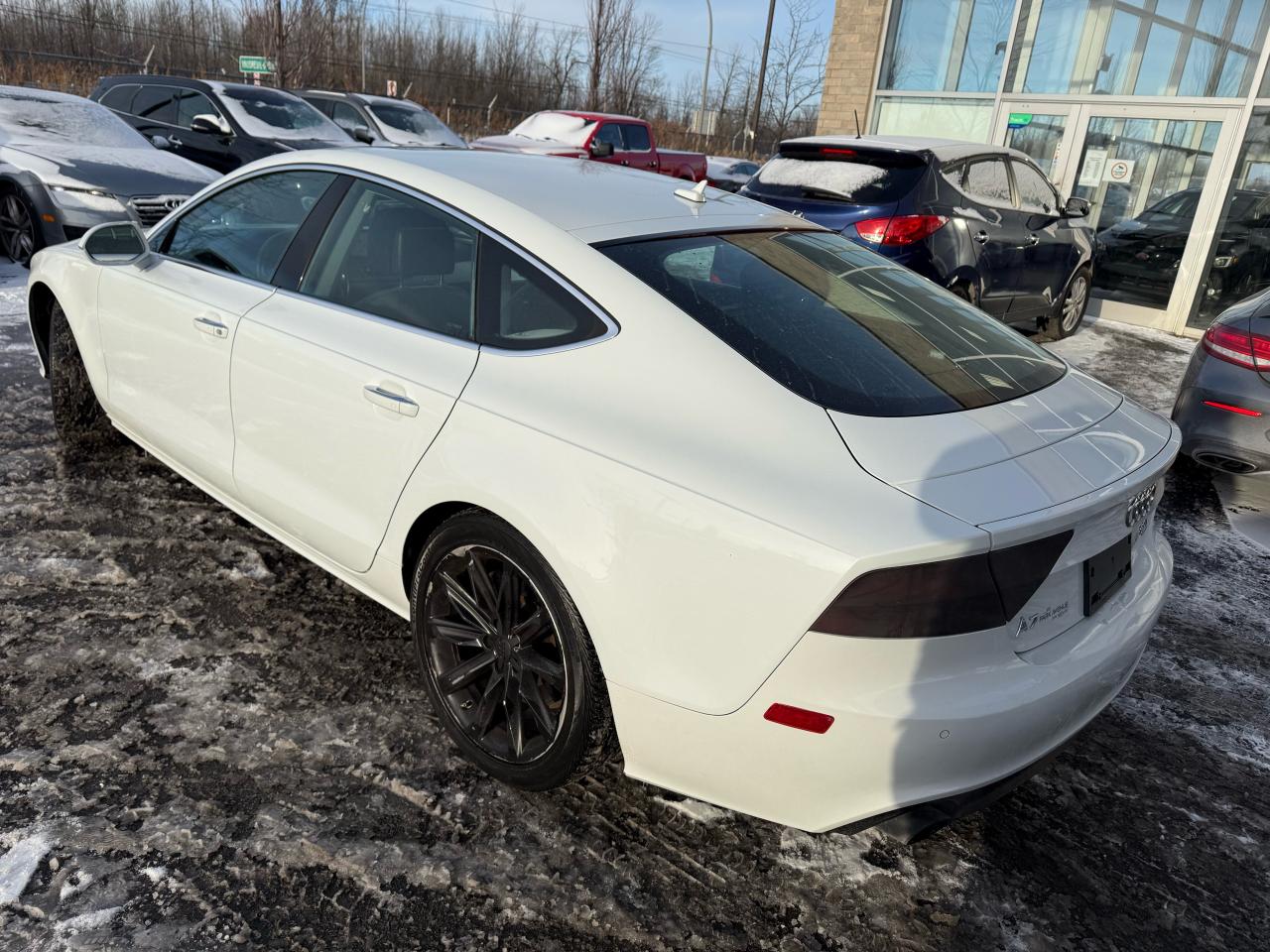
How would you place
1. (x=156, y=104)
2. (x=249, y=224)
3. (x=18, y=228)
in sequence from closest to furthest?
1. (x=249, y=224)
2. (x=18, y=228)
3. (x=156, y=104)

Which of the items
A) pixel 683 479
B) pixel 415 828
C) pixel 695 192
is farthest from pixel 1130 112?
pixel 415 828

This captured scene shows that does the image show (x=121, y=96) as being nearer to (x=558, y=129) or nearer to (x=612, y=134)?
(x=558, y=129)

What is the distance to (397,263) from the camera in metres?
2.83

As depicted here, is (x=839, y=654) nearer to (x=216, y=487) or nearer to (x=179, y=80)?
(x=216, y=487)

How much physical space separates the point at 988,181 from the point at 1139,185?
4453 millimetres

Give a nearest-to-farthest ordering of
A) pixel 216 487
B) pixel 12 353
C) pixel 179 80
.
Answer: pixel 216 487 → pixel 12 353 → pixel 179 80

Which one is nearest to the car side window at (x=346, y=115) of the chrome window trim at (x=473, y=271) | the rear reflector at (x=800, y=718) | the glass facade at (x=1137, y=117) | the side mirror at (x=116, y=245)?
the glass facade at (x=1137, y=117)

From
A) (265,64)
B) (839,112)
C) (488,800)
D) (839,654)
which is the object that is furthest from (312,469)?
(265,64)

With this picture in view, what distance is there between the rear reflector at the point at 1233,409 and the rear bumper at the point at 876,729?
3212 mm

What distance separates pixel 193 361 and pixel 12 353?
12.2 feet

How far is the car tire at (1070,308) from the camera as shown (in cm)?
899

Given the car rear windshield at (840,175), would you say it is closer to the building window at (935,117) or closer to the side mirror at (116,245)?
the side mirror at (116,245)

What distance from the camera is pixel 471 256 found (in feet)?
8.43

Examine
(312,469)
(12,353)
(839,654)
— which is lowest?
(12,353)
